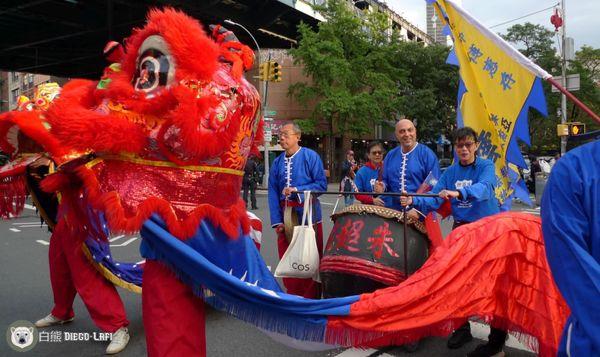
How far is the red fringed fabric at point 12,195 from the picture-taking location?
3.26 meters

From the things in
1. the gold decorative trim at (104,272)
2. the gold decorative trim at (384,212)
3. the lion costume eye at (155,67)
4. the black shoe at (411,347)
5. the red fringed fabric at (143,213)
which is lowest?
the black shoe at (411,347)

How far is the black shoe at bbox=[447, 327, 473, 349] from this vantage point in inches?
152

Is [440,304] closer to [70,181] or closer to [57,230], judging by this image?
[70,181]

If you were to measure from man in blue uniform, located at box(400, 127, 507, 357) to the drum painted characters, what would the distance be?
0.24 meters

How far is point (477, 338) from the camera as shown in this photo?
4090mm

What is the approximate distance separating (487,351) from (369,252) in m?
1.29

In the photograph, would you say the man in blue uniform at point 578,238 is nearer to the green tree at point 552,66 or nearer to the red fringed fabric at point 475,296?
the red fringed fabric at point 475,296

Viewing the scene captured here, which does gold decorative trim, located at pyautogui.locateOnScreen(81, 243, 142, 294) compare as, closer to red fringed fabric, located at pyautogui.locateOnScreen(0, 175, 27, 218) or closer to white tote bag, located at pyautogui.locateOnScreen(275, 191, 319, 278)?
red fringed fabric, located at pyautogui.locateOnScreen(0, 175, 27, 218)

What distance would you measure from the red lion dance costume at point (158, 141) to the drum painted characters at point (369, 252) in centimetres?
121

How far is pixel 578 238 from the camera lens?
4.54 feet

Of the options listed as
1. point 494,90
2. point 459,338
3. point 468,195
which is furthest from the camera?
point 459,338

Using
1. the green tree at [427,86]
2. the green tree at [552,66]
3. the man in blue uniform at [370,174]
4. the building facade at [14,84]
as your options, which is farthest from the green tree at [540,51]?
the building facade at [14,84]

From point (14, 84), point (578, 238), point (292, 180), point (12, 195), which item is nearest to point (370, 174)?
point (292, 180)

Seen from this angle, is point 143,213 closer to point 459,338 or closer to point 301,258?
point 301,258
